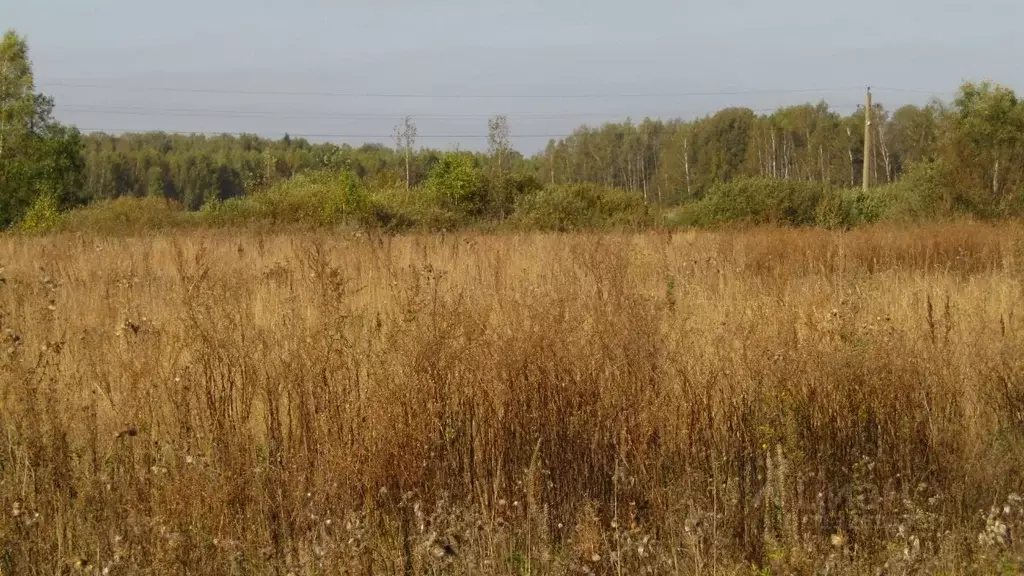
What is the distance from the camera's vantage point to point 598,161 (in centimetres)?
7794

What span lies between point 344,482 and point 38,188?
38465mm

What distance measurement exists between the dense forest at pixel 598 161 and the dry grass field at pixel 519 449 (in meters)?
21.2

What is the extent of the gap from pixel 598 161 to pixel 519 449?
7518 cm

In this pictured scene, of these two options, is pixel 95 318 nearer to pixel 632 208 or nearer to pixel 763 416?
pixel 763 416

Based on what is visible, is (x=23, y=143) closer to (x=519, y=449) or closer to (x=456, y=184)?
(x=456, y=184)

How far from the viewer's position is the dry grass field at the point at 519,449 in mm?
3502

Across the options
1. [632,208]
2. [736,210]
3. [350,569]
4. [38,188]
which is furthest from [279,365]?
[38,188]

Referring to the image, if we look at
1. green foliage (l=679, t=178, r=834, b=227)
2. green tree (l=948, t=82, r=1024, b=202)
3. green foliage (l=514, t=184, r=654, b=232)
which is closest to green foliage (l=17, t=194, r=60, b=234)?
green foliage (l=514, t=184, r=654, b=232)

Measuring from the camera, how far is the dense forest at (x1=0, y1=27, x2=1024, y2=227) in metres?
25.0

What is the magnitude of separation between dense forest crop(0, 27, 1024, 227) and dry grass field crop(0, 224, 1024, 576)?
2118 cm

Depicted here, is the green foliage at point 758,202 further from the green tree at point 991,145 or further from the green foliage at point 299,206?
the green foliage at point 299,206

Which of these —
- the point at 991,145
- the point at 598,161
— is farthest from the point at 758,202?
the point at 598,161

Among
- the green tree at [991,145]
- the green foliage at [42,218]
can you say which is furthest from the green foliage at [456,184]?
the green tree at [991,145]

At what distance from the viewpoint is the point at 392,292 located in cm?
737
